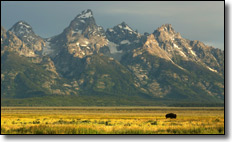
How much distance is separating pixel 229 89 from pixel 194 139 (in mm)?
8480

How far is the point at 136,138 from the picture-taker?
52.0m

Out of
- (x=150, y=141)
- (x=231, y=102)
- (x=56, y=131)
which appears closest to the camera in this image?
(x=150, y=141)

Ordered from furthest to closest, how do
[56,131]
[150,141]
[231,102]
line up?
1. [56,131]
2. [231,102]
3. [150,141]

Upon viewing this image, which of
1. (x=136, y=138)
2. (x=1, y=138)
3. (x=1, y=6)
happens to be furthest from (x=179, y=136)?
(x=1, y=6)

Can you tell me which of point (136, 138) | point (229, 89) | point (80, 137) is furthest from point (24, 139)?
point (229, 89)

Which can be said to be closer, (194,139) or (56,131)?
(194,139)

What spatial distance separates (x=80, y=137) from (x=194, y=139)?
14.5 m

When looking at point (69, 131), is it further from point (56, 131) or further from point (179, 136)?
point (179, 136)

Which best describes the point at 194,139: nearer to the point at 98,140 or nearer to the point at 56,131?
the point at 98,140

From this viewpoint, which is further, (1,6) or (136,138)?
(1,6)

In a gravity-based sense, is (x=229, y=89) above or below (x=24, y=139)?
above

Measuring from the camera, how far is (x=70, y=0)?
6234 centimetres

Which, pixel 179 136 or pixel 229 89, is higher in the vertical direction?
pixel 229 89

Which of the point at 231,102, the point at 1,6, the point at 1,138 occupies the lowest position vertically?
the point at 1,138
